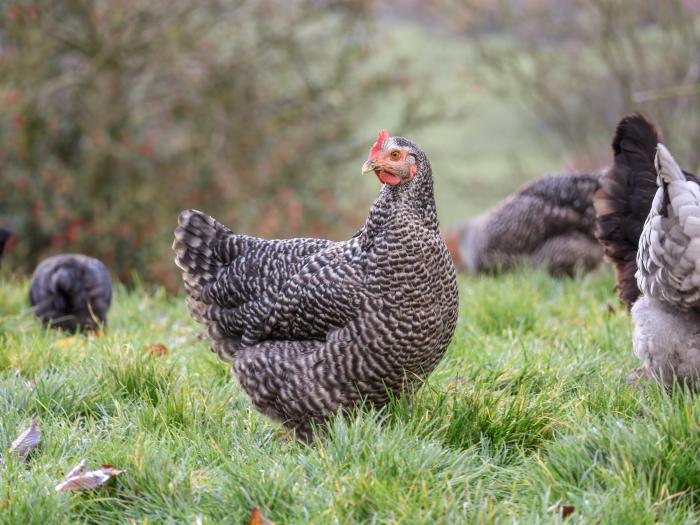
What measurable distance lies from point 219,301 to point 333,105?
7726mm

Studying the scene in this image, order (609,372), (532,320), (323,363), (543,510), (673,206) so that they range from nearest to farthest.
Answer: (543,510) → (673,206) → (323,363) → (609,372) → (532,320)

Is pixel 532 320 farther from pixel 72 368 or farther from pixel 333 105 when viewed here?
pixel 333 105

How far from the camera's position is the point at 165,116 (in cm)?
1047

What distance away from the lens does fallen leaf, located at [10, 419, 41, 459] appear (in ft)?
11.4

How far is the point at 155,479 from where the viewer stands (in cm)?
315

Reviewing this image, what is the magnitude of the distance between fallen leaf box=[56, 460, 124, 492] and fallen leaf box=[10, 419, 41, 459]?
43 cm

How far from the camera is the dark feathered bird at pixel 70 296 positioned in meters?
6.06

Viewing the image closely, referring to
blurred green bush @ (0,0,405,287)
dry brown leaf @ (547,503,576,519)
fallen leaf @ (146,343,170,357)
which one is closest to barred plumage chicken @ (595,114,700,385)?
dry brown leaf @ (547,503,576,519)

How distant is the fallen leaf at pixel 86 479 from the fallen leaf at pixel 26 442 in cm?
43

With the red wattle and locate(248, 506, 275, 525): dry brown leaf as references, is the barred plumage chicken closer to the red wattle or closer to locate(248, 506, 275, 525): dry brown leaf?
the red wattle

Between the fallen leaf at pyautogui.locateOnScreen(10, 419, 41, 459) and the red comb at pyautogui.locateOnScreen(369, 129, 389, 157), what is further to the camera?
the red comb at pyautogui.locateOnScreen(369, 129, 389, 157)

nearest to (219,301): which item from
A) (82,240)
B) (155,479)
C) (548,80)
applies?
(155,479)

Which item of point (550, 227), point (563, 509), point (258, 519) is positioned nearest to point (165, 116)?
point (550, 227)

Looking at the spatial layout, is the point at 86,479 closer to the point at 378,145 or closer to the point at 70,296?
the point at 378,145
